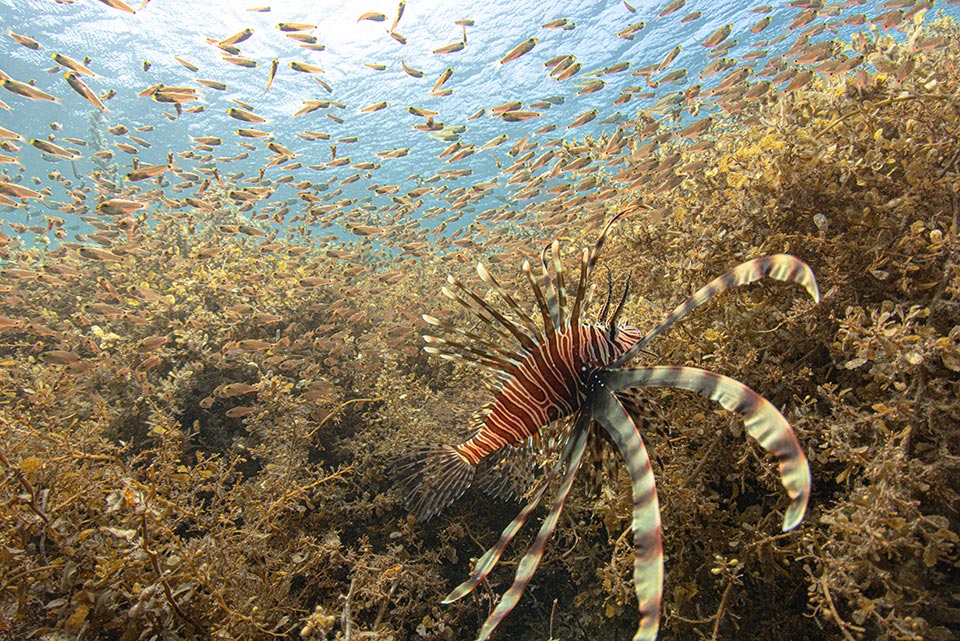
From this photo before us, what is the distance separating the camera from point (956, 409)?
1466 millimetres

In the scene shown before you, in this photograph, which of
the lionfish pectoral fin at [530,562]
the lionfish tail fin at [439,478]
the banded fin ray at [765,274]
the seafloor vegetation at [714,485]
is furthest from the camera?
the lionfish tail fin at [439,478]

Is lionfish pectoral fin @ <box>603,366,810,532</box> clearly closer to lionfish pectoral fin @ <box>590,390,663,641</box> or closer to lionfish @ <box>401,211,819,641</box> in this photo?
lionfish @ <box>401,211,819,641</box>

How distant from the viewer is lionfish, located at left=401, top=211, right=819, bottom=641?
2.76 ft

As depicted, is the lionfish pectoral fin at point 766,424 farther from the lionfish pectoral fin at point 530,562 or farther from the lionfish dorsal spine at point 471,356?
the lionfish dorsal spine at point 471,356

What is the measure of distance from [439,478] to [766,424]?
1.51 meters

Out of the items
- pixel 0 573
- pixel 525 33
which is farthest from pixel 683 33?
pixel 0 573

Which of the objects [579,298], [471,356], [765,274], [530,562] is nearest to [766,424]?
[765,274]

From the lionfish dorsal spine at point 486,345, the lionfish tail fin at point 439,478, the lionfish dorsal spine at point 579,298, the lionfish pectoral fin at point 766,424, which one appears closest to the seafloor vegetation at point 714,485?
the lionfish tail fin at point 439,478

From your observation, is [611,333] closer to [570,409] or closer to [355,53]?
[570,409]

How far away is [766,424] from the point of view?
0.84 metres

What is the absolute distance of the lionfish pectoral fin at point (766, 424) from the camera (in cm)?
77

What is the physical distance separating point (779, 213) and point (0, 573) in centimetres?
371

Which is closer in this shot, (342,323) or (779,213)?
(779,213)

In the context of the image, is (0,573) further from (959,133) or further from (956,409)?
(959,133)
